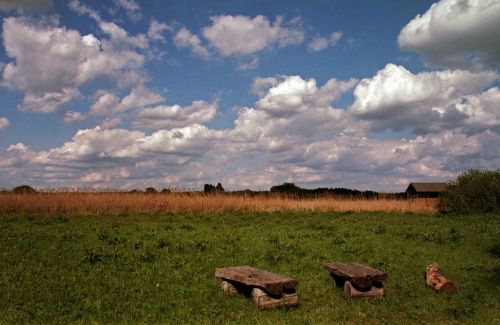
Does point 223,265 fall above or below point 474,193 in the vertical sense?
below

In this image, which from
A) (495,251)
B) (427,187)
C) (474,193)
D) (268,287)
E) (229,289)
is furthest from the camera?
(427,187)

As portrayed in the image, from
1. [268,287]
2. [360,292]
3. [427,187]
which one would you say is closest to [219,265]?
[268,287]

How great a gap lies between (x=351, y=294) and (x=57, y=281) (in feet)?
21.8

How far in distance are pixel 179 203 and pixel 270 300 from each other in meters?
20.3

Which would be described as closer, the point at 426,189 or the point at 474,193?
the point at 474,193

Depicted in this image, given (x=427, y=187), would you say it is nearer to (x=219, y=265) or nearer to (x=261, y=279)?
(x=219, y=265)

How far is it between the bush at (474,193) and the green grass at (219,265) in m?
9.23

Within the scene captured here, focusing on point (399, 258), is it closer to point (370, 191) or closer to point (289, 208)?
point (289, 208)

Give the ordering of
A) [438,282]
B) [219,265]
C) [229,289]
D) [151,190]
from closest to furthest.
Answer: [229,289]
[438,282]
[219,265]
[151,190]

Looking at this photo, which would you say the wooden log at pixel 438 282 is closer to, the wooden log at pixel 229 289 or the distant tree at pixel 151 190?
the wooden log at pixel 229 289

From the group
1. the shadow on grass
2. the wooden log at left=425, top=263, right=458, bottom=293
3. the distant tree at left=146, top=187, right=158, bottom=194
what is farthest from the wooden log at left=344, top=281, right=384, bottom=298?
the distant tree at left=146, top=187, right=158, bottom=194

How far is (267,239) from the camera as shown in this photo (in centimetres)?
1593

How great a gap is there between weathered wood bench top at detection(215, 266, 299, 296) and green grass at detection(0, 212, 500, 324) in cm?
44

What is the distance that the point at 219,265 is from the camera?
39.6 feet
